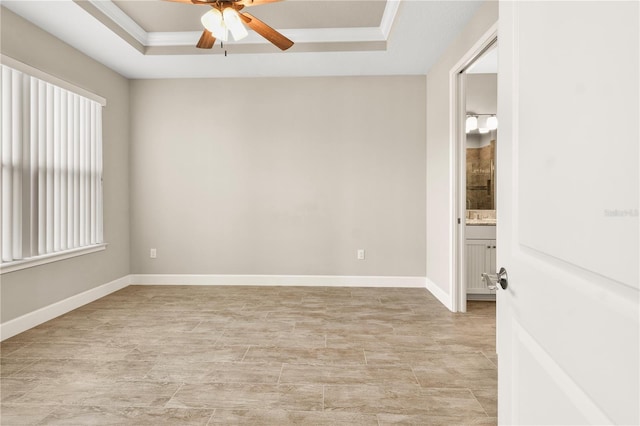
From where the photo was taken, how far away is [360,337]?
2.99 meters

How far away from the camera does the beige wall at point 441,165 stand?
367cm

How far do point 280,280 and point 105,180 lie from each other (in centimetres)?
241

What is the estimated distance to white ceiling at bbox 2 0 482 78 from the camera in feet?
10.2

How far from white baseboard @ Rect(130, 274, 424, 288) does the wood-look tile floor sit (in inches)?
28.7

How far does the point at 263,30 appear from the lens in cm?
265

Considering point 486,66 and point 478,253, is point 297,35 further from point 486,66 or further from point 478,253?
point 478,253

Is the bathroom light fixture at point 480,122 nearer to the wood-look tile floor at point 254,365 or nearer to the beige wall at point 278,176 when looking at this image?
the beige wall at point 278,176

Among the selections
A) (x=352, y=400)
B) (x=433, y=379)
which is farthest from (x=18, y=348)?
(x=433, y=379)

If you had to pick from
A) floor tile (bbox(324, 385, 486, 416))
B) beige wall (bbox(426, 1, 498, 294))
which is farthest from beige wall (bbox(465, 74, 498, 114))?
floor tile (bbox(324, 385, 486, 416))

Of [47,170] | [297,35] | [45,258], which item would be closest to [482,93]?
[297,35]
